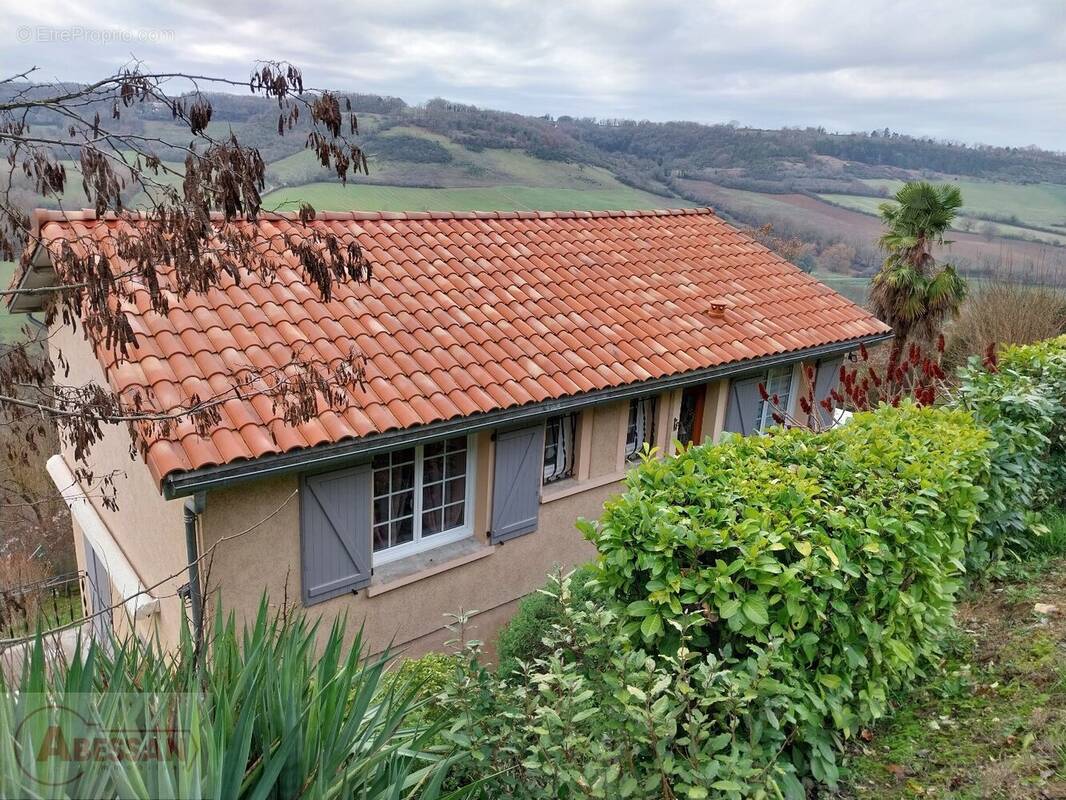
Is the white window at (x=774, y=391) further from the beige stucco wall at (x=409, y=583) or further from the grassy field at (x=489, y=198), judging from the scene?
the grassy field at (x=489, y=198)

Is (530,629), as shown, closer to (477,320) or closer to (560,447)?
(560,447)

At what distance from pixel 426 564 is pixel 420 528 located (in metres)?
0.39

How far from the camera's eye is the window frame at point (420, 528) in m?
7.02

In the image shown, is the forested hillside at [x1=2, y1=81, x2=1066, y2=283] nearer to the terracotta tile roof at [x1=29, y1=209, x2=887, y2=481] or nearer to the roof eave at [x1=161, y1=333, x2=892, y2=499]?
the terracotta tile roof at [x1=29, y1=209, x2=887, y2=481]

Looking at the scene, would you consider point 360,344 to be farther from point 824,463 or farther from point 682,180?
point 682,180

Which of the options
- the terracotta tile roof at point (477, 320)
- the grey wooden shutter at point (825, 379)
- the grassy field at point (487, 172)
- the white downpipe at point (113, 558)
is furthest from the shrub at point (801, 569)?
the grassy field at point (487, 172)

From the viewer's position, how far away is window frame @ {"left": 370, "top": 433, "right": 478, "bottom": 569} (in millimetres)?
7016

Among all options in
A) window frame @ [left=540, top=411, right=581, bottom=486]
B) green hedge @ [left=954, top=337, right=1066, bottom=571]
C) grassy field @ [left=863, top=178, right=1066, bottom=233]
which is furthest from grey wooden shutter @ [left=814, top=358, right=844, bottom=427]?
grassy field @ [left=863, top=178, right=1066, bottom=233]

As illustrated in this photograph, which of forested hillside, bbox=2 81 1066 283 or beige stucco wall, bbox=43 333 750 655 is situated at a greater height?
forested hillside, bbox=2 81 1066 283

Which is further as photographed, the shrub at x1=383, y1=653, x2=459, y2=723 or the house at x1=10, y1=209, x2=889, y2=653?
the house at x1=10, y1=209, x2=889, y2=653

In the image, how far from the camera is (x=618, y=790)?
3.08 m

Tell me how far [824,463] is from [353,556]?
13.7 feet

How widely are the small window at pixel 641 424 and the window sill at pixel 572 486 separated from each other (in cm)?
58

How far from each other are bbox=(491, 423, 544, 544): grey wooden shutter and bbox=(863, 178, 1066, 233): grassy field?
32981mm
